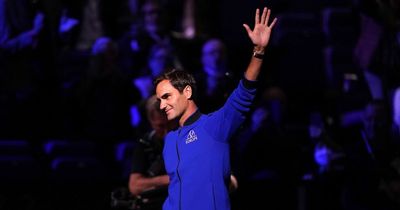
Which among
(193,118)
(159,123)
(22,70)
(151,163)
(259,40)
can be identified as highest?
(22,70)

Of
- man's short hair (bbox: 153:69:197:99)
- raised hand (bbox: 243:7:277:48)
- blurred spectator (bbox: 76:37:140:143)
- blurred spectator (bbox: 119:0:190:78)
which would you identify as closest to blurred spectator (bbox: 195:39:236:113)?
blurred spectator (bbox: 119:0:190:78)

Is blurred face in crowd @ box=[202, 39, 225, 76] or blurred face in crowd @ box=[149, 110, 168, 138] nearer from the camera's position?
blurred face in crowd @ box=[149, 110, 168, 138]

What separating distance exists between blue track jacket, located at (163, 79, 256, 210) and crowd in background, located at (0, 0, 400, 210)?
2243 millimetres

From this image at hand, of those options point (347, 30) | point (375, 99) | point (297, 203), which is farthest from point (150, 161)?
point (347, 30)

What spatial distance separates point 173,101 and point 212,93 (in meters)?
3.02

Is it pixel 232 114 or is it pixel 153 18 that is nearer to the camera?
pixel 232 114

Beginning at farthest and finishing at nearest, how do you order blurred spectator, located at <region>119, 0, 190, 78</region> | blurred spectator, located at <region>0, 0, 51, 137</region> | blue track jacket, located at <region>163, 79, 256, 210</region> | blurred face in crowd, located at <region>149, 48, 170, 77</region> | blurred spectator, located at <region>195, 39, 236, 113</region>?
blurred spectator, located at <region>119, 0, 190, 78</region>, blurred face in crowd, located at <region>149, 48, 170, 77</region>, blurred spectator, located at <region>0, 0, 51, 137</region>, blurred spectator, located at <region>195, 39, 236, 113</region>, blue track jacket, located at <region>163, 79, 256, 210</region>

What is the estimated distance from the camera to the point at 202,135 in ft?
15.4

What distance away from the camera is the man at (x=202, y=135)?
4527 mm

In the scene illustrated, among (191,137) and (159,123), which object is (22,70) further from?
(191,137)

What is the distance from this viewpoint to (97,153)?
794 cm

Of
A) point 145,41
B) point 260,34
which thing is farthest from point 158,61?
point 260,34

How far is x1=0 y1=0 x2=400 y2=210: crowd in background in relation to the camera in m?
7.71

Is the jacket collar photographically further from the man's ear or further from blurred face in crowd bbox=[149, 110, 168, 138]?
blurred face in crowd bbox=[149, 110, 168, 138]
